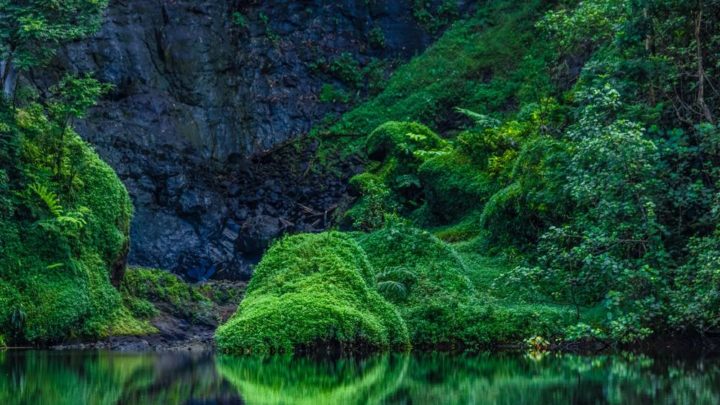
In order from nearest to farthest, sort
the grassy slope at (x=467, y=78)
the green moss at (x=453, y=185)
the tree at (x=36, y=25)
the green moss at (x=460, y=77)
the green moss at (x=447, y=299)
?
the green moss at (x=447, y=299) < the tree at (x=36, y=25) < the green moss at (x=453, y=185) < the grassy slope at (x=467, y=78) < the green moss at (x=460, y=77)

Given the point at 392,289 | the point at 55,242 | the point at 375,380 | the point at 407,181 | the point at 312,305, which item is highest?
the point at 407,181

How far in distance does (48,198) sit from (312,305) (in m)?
7.46

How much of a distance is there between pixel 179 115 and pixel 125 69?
2435 millimetres

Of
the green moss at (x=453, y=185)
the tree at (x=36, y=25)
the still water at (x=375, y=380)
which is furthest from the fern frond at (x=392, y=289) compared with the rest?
the tree at (x=36, y=25)

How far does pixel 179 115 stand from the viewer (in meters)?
34.4

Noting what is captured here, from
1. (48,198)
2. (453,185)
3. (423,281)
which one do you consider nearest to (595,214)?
(423,281)

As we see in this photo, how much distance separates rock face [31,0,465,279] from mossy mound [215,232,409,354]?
15.6m

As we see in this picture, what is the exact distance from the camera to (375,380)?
10039 millimetres

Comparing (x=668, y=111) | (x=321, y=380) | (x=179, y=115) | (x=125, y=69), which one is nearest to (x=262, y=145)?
(x=179, y=115)

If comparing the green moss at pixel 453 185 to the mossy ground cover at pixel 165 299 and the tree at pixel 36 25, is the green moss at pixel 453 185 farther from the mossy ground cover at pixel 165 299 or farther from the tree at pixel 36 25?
the tree at pixel 36 25

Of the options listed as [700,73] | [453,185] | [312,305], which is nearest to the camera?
[312,305]

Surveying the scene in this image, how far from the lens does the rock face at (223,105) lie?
32.4 meters

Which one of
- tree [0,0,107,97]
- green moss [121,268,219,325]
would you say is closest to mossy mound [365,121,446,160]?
green moss [121,268,219,325]

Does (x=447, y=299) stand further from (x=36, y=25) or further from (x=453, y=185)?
(x=36, y=25)
